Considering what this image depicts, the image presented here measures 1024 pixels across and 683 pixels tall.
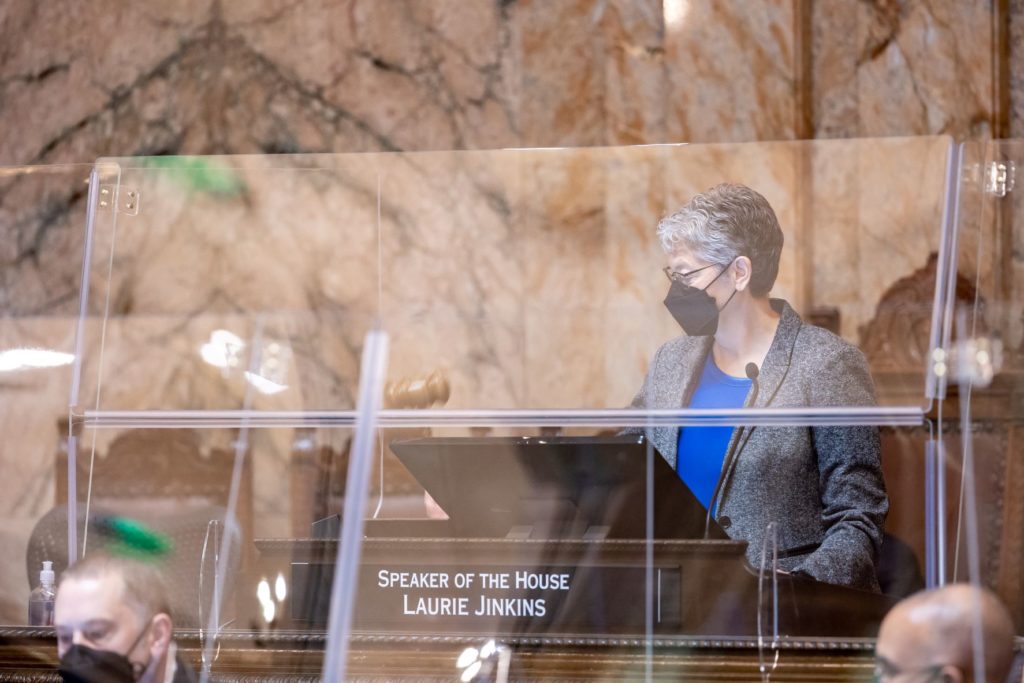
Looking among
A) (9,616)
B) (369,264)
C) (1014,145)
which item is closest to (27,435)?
(9,616)

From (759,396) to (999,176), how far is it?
1.73 ft

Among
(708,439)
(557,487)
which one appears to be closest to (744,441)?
(708,439)

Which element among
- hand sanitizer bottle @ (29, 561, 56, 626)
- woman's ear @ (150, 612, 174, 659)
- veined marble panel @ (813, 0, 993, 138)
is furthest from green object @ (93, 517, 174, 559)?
veined marble panel @ (813, 0, 993, 138)

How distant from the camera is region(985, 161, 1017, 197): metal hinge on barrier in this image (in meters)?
2.13

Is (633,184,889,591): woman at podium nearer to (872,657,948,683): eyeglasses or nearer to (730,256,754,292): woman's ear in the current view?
(730,256,754,292): woman's ear

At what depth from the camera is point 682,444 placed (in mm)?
2129

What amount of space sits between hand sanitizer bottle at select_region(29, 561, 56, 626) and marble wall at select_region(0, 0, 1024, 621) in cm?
46

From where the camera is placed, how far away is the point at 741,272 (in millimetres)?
2256

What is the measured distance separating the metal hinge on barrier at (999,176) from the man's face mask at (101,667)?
146 cm

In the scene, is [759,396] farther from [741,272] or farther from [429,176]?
[429,176]

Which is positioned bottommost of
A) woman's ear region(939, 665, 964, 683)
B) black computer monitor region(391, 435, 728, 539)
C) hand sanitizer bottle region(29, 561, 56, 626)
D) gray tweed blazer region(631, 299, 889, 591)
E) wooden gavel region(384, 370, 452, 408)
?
woman's ear region(939, 665, 964, 683)

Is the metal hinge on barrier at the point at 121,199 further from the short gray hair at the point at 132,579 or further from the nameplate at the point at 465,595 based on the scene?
the nameplate at the point at 465,595

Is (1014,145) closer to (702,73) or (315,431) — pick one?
(702,73)

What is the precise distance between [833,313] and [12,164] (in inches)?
93.9
